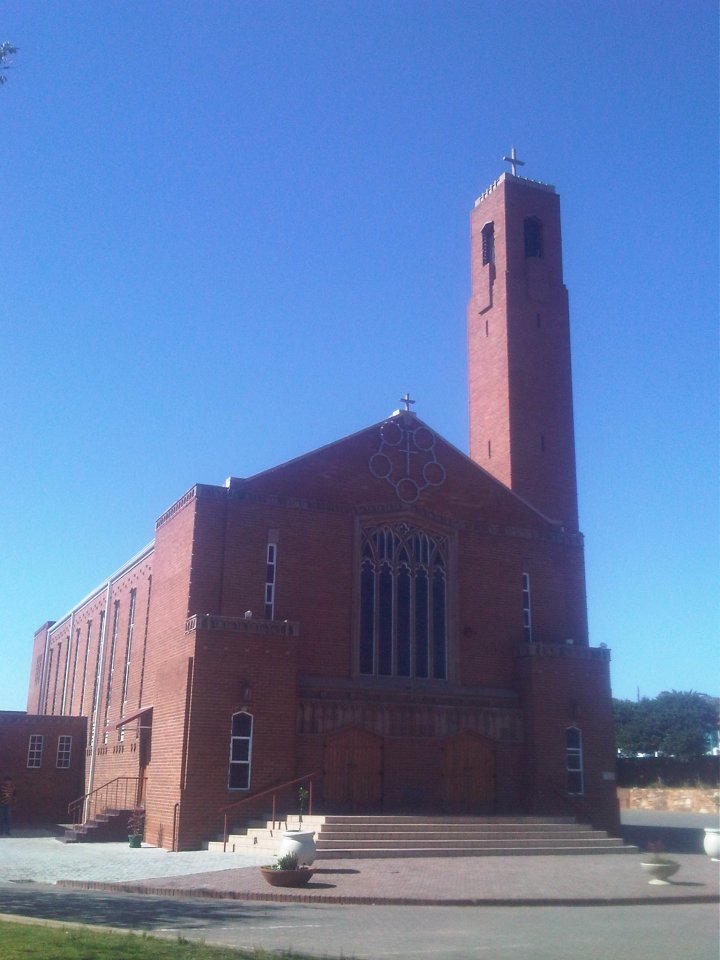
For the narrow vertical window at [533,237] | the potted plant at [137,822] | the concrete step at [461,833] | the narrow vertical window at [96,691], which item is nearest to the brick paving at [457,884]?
the concrete step at [461,833]

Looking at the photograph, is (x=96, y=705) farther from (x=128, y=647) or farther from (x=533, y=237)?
(x=533, y=237)

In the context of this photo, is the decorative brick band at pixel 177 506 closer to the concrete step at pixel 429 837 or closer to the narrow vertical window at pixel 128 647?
the narrow vertical window at pixel 128 647

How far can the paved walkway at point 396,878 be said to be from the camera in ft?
52.7

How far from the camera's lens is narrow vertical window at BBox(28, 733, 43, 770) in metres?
35.6

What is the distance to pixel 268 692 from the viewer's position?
86.1 ft

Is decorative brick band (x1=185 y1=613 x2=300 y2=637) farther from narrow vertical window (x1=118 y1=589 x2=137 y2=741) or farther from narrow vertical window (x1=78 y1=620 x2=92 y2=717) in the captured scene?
narrow vertical window (x1=78 y1=620 x2=92 y2=717)

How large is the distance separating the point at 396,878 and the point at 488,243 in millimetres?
25592

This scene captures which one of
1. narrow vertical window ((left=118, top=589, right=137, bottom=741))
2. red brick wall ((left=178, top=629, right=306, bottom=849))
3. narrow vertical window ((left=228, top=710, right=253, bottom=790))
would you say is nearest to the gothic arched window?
red brick wall ((left=178, top=629, right=306, bottom=849))

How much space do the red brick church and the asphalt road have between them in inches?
374

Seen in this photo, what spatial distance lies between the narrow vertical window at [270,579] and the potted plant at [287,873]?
11097 millimetres

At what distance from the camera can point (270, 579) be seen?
2850 centimetres

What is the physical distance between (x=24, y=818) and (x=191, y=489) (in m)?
14.7

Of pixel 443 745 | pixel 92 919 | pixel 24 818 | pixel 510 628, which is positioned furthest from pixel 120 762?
pixel 92 919

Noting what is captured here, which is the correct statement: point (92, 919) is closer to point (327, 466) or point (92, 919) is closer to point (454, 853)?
point (454, 853)
